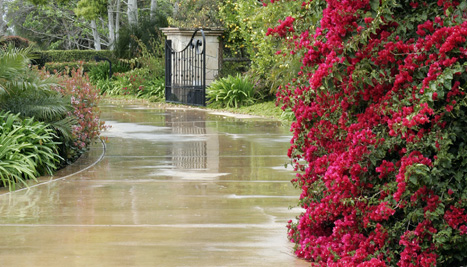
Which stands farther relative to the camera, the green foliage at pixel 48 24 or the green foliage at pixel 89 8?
the green foliage at pixel 48 24

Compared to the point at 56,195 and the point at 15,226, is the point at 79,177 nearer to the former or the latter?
the point at 56,195

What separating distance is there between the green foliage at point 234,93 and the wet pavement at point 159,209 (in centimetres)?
726

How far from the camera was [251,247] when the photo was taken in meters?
5.24

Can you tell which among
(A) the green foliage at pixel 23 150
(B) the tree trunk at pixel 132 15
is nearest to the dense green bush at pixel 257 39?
(A) the green foliage at pixel 23 150

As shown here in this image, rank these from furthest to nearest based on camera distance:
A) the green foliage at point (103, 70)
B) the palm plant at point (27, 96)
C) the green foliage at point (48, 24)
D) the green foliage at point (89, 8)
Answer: the green foliage at point (48, 24) → the green foliage at point (89, 8) → the green foliage at point (103, 70) → the palm plant at point (27, 96)

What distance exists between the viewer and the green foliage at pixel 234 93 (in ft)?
61.0

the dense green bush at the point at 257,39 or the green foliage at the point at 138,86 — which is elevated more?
the dense green bush at the point at 257,39

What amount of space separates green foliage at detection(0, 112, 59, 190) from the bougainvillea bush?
3.71m

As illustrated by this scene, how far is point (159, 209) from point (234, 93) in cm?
1231

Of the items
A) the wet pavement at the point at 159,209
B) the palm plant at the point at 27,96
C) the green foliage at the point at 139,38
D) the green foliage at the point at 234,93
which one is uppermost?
the green foliage at the point at 139,38

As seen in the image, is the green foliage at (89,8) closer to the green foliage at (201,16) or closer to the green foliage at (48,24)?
the green foliage at (48,24)

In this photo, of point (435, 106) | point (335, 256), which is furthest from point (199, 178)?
point (435, 106)

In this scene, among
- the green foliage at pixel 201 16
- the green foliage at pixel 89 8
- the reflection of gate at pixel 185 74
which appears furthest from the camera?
the green foliage at pixel 89 8

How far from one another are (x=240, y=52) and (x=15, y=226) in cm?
1709
